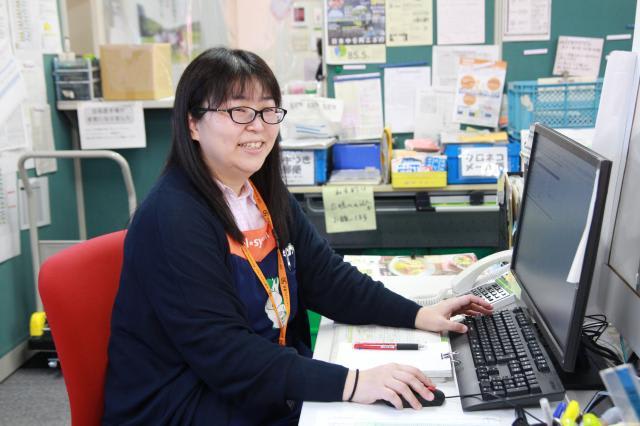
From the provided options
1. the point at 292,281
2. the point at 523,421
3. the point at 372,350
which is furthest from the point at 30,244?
the point at 523,421

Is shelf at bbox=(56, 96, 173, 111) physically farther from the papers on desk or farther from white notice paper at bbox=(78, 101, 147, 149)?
the papers on desk

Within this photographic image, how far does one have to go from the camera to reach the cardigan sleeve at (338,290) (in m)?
1.34

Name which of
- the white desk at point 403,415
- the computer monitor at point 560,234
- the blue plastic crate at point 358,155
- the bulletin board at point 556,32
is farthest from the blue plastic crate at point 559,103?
the white desk at point 403,415

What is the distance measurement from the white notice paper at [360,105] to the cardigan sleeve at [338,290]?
1.54 m

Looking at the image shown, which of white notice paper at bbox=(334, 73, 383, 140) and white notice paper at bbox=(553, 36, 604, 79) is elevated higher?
white notice paper at bbox=(553, 36, 604, 79)

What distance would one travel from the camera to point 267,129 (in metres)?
1.24

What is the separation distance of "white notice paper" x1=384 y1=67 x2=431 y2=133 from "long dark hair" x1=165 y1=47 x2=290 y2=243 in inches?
69.0

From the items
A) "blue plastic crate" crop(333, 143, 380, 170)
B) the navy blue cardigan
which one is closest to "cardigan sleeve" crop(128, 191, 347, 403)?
the navy blue cardigan

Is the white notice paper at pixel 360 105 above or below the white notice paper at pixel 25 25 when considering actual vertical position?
below

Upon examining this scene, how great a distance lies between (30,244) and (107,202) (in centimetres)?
51

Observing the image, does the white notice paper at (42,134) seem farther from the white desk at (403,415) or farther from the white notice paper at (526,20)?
the white desk at (403,415)

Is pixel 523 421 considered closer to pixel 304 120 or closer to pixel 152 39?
pixel 304 120

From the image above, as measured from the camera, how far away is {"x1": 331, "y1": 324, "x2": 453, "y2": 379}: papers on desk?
111 cm

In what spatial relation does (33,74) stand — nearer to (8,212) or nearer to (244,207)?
(8,212)
